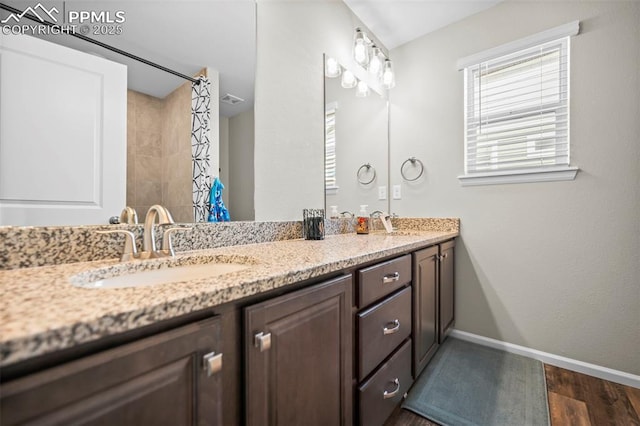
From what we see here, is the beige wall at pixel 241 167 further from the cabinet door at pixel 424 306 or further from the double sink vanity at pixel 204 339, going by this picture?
the cabinet door at pixel 424 306

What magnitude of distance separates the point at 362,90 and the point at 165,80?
1.59 metres

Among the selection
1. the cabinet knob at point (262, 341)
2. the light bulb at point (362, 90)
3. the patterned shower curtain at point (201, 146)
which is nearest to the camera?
the cabinet knob at point (262, 341)

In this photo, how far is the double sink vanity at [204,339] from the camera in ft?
1.29

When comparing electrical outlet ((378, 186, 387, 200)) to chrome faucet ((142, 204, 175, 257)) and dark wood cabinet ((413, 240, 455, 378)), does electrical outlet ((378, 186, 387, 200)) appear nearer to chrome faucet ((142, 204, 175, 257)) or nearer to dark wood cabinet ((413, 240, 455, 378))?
dark wood cabinet ((413, 240, 455, 378))

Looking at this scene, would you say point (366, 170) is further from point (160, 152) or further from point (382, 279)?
point (160, 152)

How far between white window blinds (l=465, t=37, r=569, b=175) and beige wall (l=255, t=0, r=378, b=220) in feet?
3.72

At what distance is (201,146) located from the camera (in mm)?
1172

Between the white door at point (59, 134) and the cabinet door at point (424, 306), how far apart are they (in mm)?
1377

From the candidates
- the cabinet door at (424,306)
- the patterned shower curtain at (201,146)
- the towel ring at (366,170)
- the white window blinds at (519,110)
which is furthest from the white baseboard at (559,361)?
the patterned shower curtain at (201,146)

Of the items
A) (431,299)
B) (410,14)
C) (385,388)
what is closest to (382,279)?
(385,388)

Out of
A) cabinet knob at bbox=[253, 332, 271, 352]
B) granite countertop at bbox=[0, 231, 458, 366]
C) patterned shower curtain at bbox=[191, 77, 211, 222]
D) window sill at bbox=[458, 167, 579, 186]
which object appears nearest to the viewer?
granite countertop at bbox=[0, 231, 458, 366]

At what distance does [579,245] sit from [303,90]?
196 centimetres

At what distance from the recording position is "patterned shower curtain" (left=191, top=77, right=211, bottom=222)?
3.76 feet

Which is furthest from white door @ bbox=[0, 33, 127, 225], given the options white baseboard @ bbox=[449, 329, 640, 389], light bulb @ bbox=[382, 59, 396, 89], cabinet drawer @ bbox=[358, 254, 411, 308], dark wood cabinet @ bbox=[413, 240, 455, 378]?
white baseboard @ bbox=[449, 329, 640, 389]
